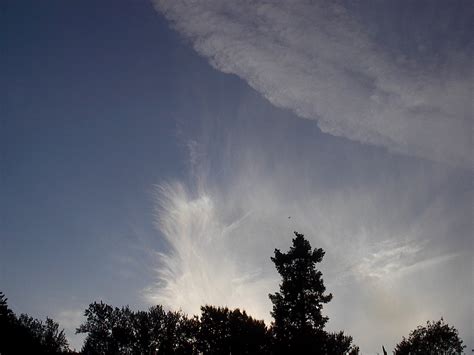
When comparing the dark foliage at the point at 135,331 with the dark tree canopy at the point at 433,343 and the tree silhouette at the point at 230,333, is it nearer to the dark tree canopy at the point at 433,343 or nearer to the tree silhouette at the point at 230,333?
the tree silhouette at the point at 230,333

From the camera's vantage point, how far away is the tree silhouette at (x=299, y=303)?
106 ft

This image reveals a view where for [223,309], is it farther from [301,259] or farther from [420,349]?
[420,349]

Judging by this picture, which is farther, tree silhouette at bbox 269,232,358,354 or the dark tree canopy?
the dark tree canopy

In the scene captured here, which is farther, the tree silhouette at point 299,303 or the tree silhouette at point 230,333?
the tree silhouette at point 230,333

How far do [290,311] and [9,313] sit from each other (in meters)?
52.2

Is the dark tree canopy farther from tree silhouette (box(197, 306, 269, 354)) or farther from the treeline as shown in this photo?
tree silhouette (box(197, 306, 269, 354))

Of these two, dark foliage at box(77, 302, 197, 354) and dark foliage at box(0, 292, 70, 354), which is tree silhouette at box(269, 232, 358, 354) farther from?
dark foliage at box(0, 292, 70, 354)

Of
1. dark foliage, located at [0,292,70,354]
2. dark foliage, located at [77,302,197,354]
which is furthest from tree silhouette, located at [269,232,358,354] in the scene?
dark foliage, located at [0,292,70,354]

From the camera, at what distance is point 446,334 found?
56.9 meters

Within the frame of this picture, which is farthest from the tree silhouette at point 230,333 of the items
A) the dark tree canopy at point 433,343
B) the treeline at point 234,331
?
the dark tree canopy at point 433,343

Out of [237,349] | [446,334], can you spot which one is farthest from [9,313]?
[446,334]

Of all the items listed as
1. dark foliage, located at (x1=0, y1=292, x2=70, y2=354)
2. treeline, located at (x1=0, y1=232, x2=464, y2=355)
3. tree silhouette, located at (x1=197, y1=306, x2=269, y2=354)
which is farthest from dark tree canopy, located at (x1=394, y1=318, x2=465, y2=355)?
dark foliage, located at (x1=0, y1=292, x2=70, y2=354)

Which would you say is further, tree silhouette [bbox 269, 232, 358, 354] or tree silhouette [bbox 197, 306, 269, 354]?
tree silhouette [bbox 197, 306, 269, 354]

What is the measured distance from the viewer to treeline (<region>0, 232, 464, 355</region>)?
3322cm
